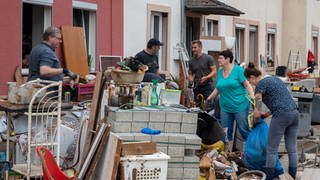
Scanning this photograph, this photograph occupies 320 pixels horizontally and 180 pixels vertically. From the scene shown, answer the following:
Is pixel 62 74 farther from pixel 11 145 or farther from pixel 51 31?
pixel 11 145

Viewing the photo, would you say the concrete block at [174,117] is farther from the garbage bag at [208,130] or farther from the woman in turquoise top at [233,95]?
the woman in turquoise top at [233,95]

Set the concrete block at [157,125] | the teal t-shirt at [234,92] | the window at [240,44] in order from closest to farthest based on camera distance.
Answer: the concrete block at [157,125]
the teal t-shirt at [234,92]
the window at [240,44]

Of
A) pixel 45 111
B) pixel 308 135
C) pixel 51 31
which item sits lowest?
pixel 308 135

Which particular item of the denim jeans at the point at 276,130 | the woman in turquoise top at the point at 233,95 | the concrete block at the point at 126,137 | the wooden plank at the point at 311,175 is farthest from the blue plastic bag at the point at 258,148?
the concrete block at the point at 126,137

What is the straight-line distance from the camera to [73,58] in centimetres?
1353

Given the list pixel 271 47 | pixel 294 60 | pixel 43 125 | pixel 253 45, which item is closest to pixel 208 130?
pixel 43 125

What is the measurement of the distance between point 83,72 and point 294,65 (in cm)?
1668

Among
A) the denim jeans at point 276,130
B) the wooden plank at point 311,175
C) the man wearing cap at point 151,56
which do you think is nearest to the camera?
the wooden plank at point 311,175

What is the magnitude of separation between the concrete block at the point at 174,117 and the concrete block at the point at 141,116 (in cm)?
24

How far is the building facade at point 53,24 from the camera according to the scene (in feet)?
39.0

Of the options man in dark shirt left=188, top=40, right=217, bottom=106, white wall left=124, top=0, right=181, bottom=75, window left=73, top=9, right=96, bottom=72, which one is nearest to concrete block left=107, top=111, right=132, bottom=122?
man in dark shirt left=188, top=40, right=217, bottom=106

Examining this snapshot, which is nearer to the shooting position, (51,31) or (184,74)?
(51,31)

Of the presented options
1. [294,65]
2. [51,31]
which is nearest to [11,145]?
[51,31]

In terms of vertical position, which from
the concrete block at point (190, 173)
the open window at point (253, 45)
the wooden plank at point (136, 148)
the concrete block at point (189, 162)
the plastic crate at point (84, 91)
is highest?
the open window at point (253, 45)
